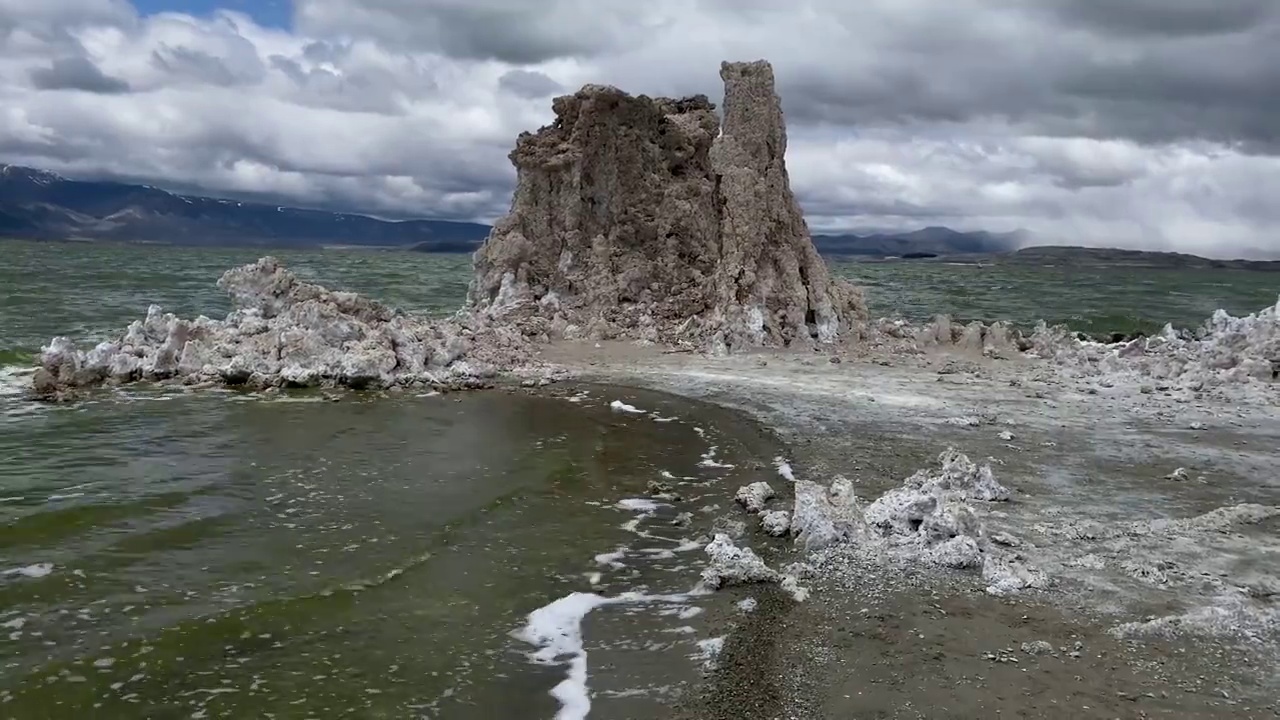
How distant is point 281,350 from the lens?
19.5 meters

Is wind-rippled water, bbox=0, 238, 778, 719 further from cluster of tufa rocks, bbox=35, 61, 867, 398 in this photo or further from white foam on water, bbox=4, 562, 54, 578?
cluster of tufa rocks, bbox=35, 61, 867, 398

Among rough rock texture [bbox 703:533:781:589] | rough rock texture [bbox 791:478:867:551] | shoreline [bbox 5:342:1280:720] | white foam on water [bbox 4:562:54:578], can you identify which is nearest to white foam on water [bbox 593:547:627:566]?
rough rock texture [bbox 703:533:781:589]

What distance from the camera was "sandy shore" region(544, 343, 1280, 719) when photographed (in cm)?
615

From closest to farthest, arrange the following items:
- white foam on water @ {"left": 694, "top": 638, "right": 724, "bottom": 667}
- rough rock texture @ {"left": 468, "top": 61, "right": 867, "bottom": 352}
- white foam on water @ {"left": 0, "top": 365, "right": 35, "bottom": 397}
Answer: white foam on water @ {"left": 694, "top": 638, "right": 724, "bottom": 667} → white foam on water @ {"left": 0, "top": 365, "right": 35, "bottom": 397} → rough rock texture @ {"left": 468, "top": 61, "right": 867, "bottom": 352}

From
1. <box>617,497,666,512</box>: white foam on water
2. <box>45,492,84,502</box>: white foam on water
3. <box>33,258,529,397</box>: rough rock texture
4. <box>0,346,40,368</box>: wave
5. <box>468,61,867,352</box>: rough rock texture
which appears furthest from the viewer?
<box>468,61,867,352</box>: rough rock texture

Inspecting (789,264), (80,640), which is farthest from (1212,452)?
(80,640)

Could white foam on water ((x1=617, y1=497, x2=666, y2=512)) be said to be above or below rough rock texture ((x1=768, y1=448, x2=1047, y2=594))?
below

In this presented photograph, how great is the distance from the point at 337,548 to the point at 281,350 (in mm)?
11332

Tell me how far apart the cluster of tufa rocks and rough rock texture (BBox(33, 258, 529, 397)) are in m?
0.04

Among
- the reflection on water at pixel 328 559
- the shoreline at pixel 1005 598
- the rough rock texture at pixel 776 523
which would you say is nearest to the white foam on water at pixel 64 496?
the reflection on water at pixel 328 559

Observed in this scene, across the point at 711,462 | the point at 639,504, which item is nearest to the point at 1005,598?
the point at 639,504

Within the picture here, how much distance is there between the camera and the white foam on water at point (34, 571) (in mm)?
8336

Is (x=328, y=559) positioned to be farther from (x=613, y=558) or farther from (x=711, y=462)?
(x=711, y=462)

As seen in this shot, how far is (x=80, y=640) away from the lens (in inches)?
278
